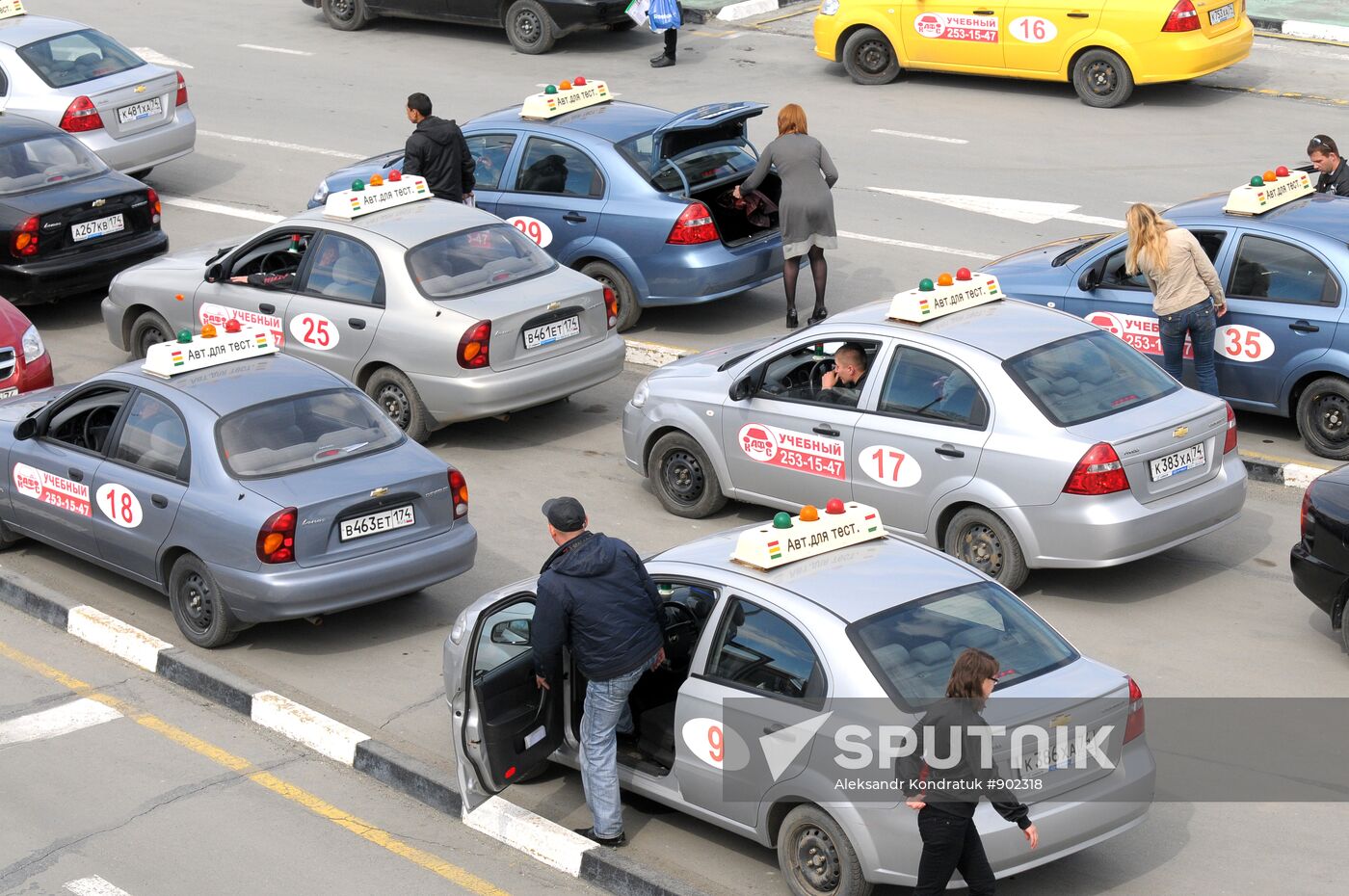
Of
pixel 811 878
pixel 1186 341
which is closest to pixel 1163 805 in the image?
pixel 811 878

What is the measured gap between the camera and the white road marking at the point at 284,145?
19.9m

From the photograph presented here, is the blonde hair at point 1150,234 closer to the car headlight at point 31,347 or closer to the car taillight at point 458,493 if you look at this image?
the car taillight at point 458,493

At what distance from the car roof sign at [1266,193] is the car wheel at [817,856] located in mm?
6801

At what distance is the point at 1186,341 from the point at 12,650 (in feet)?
25.9

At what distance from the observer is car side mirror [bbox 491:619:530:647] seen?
323 inches

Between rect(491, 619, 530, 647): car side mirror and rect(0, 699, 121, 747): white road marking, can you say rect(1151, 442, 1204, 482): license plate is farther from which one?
rect(0, 699, 121, 747): white road marking

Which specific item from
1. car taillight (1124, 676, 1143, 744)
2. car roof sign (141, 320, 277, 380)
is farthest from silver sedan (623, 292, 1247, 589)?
car roof sign (141, 320, 277, 380)

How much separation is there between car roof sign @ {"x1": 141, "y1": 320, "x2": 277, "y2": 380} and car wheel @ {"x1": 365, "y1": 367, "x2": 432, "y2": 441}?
6.69 ft

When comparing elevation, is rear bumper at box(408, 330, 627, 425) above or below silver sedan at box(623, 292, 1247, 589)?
below

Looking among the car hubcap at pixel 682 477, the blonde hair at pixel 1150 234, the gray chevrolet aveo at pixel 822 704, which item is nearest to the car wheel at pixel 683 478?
the car hubcap at pixel 682 477

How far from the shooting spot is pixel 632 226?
14.5m

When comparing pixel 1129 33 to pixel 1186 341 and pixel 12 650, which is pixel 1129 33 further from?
pixel 12 650

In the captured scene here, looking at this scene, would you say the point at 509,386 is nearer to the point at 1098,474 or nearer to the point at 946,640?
the point at 1098,474

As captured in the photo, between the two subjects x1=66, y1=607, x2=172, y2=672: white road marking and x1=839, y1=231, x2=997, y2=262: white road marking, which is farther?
x1=839, y1=231, x2=997, y2=262: white road marking
